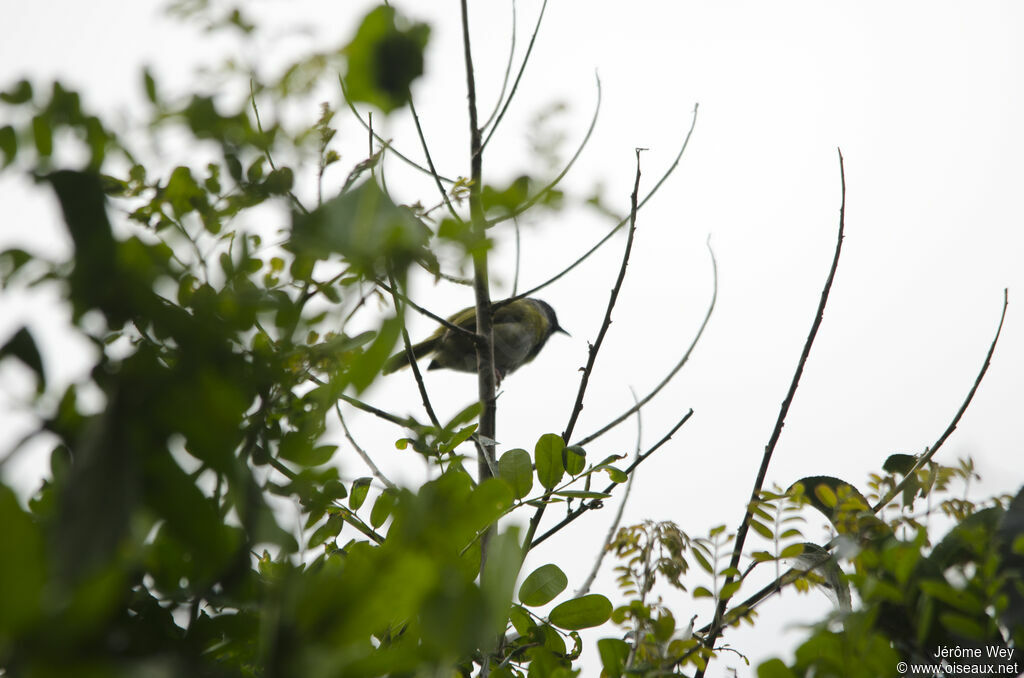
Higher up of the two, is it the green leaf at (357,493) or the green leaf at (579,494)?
the green leaf at (357,493)

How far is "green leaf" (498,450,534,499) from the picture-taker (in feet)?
4.87

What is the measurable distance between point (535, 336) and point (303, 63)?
19.5 feet

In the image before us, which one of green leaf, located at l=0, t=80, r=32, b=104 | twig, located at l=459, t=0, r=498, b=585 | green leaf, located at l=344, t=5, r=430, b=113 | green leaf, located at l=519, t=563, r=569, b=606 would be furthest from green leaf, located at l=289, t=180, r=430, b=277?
twig, located at l=459, t=0, r=498, b=585

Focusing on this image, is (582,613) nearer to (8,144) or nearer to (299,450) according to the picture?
(299,450)

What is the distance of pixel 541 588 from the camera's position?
146 cm

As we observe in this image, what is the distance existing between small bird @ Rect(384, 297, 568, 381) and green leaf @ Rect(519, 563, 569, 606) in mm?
4031

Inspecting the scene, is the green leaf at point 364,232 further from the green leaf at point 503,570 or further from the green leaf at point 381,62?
the green leaf at point 503,570

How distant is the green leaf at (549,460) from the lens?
1.53 metres

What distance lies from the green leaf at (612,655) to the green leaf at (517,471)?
1.37 ft

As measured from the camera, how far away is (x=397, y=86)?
521 mm

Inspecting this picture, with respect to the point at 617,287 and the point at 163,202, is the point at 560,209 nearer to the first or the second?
the point at 163,202

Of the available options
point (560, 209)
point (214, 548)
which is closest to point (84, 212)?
point (214, 548)

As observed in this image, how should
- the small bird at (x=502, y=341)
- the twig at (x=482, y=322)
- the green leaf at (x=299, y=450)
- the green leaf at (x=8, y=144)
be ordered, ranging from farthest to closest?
1. the small bird at (x=502, y=341)
2. the twig at (x=482, y=322)
3. the green leaf at (x=8, y=144)
4. the green leaf at (x=299, y=450)

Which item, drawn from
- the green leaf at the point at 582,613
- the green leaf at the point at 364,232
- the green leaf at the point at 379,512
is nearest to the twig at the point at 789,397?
the green leaf at the point at 582,613
